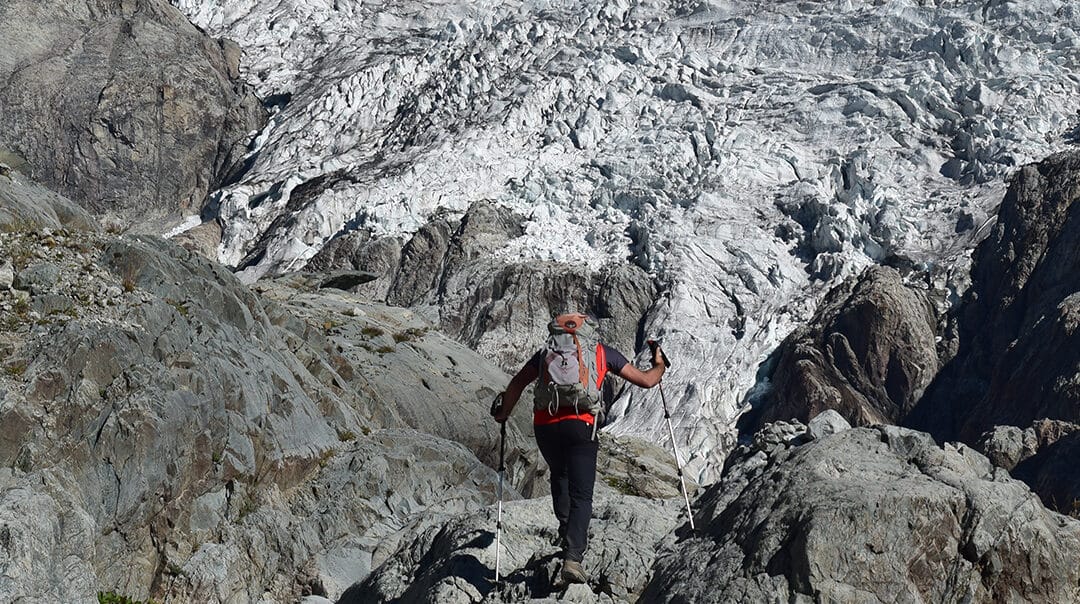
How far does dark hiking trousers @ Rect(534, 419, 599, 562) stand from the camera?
820 centimetres

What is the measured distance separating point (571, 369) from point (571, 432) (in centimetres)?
49

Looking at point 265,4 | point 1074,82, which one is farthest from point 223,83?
point 1074,82

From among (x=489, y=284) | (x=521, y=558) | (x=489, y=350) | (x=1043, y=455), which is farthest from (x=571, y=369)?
(x=489, y=284)

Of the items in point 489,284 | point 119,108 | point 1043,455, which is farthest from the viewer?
point 119,108

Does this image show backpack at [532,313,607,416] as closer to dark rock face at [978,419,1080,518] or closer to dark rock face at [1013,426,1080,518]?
dark rock face at [1013,426,1080,518]

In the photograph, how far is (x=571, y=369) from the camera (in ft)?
27.7

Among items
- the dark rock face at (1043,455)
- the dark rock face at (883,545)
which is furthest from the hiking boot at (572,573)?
the dark rock face at (1043,455)

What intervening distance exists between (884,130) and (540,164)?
2398 cm

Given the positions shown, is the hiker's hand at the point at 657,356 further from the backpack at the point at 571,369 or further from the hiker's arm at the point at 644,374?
the backpack at the point at 571,369

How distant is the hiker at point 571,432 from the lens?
8219mm

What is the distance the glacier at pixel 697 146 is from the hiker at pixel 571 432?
50.0 m

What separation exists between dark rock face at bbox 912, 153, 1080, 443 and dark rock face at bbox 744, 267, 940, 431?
163 centimetres

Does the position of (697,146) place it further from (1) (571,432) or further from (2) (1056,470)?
(1) (571,432)

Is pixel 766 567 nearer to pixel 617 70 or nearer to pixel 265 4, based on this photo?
pixel 617 70
